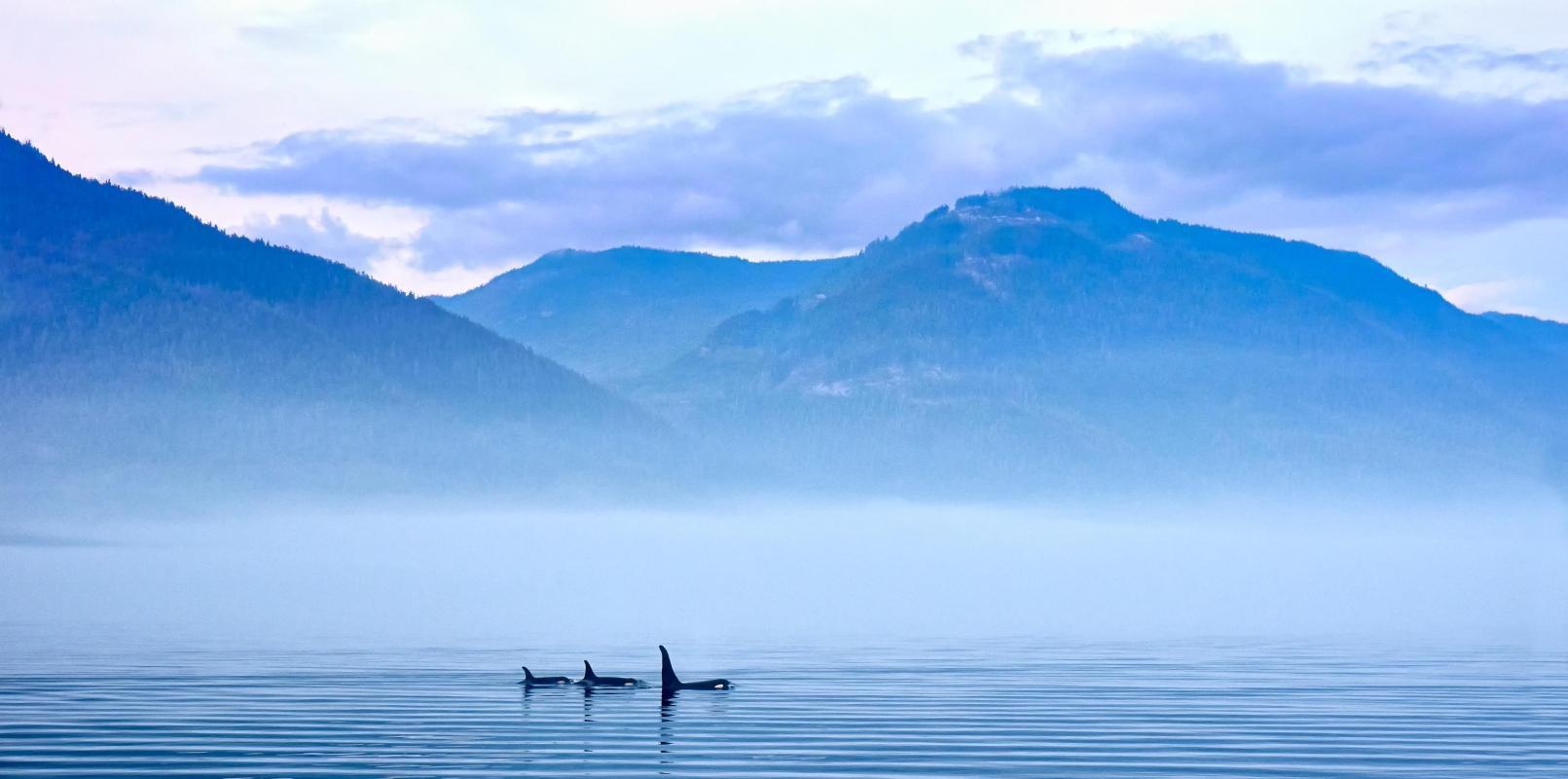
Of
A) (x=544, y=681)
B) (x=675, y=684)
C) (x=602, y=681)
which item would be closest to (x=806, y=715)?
(x=675, y=684)

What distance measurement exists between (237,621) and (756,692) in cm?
4489

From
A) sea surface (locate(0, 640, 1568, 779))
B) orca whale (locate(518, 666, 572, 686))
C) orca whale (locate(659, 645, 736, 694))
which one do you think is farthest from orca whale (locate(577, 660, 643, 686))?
orca whale (locate(659, 645, 736, 694))

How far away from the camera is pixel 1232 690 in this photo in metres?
53.8

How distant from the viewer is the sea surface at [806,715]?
3850 centimetres

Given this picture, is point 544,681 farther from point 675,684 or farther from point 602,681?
point 675,684

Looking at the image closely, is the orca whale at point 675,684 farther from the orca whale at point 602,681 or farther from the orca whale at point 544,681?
the orca whale at point 544,681

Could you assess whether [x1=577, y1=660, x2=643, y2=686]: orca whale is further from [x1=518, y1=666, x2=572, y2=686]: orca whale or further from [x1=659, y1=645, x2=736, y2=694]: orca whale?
[x1=659, y1=645, x2=736, y2=694]: orca whale

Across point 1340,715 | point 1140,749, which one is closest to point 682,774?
point 1140,749

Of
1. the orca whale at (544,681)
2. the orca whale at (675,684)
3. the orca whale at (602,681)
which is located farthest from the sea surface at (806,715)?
the orca whale at (544,681)

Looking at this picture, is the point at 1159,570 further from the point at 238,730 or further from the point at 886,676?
the point at 238,730

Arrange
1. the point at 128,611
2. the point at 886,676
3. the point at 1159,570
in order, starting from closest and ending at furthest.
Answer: the point at 886,676, the point at 128,611, the point at 1159,570

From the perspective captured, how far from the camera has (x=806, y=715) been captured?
47.3 m

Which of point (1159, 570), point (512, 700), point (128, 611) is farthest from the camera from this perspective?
point (1159, 570)

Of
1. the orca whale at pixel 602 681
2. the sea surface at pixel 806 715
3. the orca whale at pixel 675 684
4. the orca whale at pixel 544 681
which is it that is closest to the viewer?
the sea surface at pixel 806 715
